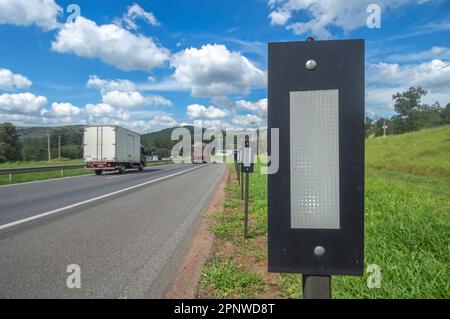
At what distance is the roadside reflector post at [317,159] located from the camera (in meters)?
1.31

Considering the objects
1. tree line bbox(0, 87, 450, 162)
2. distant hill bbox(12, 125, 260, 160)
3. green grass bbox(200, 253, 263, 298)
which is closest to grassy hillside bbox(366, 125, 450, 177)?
green grass bbox(200, 253, 263, 298)

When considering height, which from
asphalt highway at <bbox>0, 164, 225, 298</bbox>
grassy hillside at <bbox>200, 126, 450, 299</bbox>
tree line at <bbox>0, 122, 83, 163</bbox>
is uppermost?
tree line at <bbox>0, 122, 83, 163</bbox>

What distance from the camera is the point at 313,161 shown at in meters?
1.38

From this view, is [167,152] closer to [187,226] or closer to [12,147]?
[12,147]

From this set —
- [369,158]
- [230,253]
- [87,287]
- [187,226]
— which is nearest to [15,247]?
[87,287]

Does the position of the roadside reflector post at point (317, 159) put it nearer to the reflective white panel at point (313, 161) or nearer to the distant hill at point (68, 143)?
the reflective white panel at point (313, 161)

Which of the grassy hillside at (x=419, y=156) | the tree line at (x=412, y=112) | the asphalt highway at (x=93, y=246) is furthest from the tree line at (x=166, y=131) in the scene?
the asphalt highway at (x=93, y=246)

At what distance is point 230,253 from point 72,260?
217 cm

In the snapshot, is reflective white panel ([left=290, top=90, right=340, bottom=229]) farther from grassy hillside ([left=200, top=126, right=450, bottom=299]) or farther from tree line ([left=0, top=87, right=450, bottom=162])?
tree line ([left=0, top=87, right=450, bottom=162])

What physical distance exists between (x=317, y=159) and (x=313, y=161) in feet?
0.06

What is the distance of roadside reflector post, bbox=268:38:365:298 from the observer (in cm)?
131

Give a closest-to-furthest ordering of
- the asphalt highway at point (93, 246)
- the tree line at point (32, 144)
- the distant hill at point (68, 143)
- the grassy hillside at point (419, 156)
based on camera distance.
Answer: the asphalt highway at point (93, 246) < the grassy hillside at point (419, 156) < the tree line at point (32, 144) < the distant hill at point (68, 143)

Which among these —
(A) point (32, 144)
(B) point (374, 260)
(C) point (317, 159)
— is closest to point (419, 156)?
(B) point (374, 260)

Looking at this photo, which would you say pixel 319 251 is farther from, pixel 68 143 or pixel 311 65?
pixel 68 143
